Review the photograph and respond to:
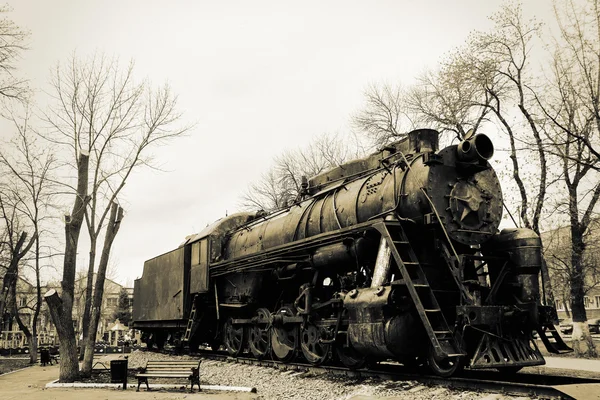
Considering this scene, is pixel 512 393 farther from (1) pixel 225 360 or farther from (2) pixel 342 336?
(1) pixel 225 360

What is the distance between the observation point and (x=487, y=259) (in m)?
8.15

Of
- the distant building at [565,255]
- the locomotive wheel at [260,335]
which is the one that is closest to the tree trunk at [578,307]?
the distant building at [565,255]

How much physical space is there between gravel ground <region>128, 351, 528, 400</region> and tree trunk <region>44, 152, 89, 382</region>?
284 centimetres

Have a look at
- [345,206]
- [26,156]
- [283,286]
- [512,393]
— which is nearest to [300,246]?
[345,206]

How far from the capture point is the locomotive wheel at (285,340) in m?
11.3

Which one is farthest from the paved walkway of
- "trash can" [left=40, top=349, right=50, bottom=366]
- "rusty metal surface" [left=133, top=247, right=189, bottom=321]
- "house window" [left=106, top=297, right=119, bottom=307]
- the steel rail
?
"house window" [left=106, top=297, right=119, bottom=307]

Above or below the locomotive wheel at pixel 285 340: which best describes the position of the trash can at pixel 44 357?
below

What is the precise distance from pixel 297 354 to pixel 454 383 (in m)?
4.83

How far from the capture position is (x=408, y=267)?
25.7 ft

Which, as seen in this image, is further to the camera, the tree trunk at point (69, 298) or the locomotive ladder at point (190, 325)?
the locomotive ladder at point (190, 325)

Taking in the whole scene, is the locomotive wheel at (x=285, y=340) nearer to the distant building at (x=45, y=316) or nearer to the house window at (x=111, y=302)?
the distant building at (x=45, y=316)

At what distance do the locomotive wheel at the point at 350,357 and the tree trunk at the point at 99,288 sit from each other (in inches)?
232

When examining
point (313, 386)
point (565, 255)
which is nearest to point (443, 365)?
point (313, 386)

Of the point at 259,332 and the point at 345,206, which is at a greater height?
the point at 345,206
